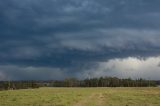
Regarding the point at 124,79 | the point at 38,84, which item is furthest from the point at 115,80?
the point at 38,84

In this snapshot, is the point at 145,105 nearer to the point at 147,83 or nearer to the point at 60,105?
the point at 60,105

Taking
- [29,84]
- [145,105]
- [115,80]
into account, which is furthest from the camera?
[115,80]

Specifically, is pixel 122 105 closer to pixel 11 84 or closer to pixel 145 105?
pixel 145 105

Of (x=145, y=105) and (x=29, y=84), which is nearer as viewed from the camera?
(x=145, y=105)

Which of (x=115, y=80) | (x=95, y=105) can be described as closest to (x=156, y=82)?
(x=115, y=80)

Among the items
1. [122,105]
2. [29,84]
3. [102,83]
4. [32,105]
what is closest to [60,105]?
[32,105]

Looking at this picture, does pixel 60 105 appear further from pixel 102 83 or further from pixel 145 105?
pixel 102 83

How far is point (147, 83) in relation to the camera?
632 ft

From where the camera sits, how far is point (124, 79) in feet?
652

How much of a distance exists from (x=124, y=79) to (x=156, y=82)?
657 inches

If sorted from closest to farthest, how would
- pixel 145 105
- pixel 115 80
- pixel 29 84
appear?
1. pixel 145 105
2. pixel 29 84
3. pixel 115 80

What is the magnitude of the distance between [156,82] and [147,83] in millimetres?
5730

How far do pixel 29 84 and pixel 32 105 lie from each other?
14949 cm

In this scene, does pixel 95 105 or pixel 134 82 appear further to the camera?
pixel 134 82
